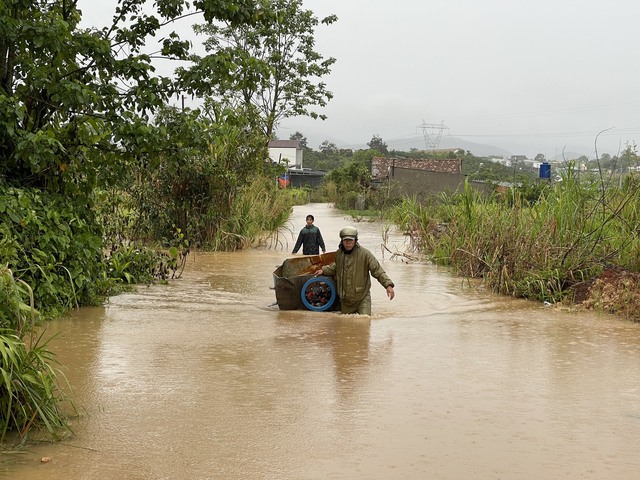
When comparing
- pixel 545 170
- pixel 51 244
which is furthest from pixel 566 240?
pixel 545 170

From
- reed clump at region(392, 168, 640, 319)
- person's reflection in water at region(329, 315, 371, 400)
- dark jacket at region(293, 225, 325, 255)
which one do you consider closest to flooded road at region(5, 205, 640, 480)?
person's reflection in water at region(329, 315, 371, 400)

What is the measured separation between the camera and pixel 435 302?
12500 millimetres

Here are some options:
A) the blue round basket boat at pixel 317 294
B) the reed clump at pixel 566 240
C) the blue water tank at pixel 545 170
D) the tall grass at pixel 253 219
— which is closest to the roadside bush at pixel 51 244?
the blue round basket boat at pixel 317 294

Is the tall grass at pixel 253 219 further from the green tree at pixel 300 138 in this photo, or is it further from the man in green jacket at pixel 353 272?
the green tree at pixel 300 138

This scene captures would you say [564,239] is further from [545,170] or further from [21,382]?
[21,382]

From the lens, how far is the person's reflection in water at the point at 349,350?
287 inches

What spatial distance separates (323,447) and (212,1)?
6.11 meters

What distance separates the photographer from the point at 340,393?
6848mm

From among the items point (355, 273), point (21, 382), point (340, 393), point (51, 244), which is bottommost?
point (340, 393)

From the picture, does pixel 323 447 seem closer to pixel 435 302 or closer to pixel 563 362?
pixel 563 362

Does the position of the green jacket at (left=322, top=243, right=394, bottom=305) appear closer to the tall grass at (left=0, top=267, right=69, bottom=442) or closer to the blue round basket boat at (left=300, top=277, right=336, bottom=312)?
the blue round basket boat at (left=300, top=277, right=336, bottom=312)

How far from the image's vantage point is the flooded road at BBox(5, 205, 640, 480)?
202 inches

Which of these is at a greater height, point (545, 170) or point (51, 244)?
point (545, 170)

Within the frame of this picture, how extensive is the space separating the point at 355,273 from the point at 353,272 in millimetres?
30
